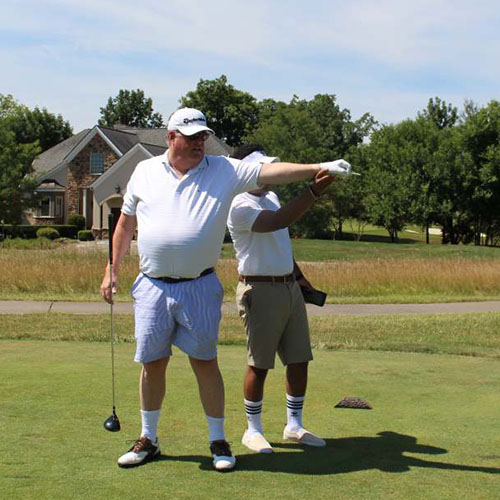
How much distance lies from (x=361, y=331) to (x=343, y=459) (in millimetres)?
7405

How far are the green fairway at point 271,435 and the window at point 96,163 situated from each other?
47.5m

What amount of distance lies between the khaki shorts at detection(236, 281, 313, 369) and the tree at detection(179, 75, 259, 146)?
78.5 metres

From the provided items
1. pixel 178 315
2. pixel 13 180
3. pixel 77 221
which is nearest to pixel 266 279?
pixel 178 315

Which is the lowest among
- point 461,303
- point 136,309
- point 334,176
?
point 461,303

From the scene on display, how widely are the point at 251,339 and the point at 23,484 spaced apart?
1.78 meters

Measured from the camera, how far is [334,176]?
14.3ft

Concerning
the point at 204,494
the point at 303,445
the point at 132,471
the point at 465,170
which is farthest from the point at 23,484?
the point at 465,170

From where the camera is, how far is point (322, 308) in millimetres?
15773

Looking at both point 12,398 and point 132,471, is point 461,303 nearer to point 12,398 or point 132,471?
point 12,398

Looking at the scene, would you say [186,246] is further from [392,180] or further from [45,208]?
[45,208]

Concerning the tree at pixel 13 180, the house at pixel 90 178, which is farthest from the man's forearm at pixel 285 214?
the house at pixel 90 178

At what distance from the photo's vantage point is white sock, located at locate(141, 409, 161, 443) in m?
4.68

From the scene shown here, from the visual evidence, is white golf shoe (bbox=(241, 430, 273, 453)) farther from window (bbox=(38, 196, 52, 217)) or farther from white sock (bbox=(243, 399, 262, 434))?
window (bbox=(38, 196, 52, 217))

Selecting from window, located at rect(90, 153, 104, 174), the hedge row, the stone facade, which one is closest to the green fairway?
the hedge row
